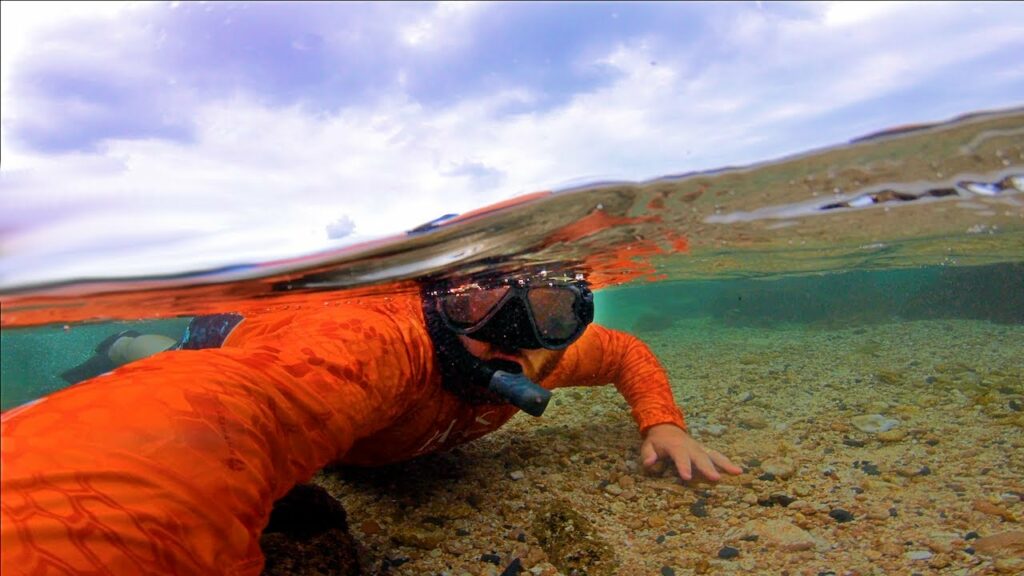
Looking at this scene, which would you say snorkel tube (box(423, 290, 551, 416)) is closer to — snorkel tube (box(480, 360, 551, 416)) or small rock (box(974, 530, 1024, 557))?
snorkel tube (box(480, 360, 551, 416))

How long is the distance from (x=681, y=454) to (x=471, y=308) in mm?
2544

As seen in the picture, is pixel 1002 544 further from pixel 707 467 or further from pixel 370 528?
pixel 370 528

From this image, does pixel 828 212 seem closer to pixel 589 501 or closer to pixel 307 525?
pixel 589 501

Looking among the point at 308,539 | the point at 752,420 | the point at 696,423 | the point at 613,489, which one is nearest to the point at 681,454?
the point at 613,489

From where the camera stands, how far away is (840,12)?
3301mm

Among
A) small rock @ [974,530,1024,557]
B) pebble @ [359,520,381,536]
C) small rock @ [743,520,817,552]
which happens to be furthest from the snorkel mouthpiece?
small rock @ [974,530,1024,557]

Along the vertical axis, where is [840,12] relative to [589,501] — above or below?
above

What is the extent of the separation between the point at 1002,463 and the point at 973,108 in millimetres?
3405

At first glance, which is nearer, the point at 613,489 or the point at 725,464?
the point at 613,489

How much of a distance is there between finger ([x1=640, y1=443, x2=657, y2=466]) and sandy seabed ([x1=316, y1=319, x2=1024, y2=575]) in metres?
0.14

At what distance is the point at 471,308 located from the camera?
13.6 feet

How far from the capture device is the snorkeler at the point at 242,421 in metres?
1.78

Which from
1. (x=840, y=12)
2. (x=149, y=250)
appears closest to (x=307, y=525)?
(x=149, y=250)

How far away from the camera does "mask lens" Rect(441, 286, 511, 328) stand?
161 inches
